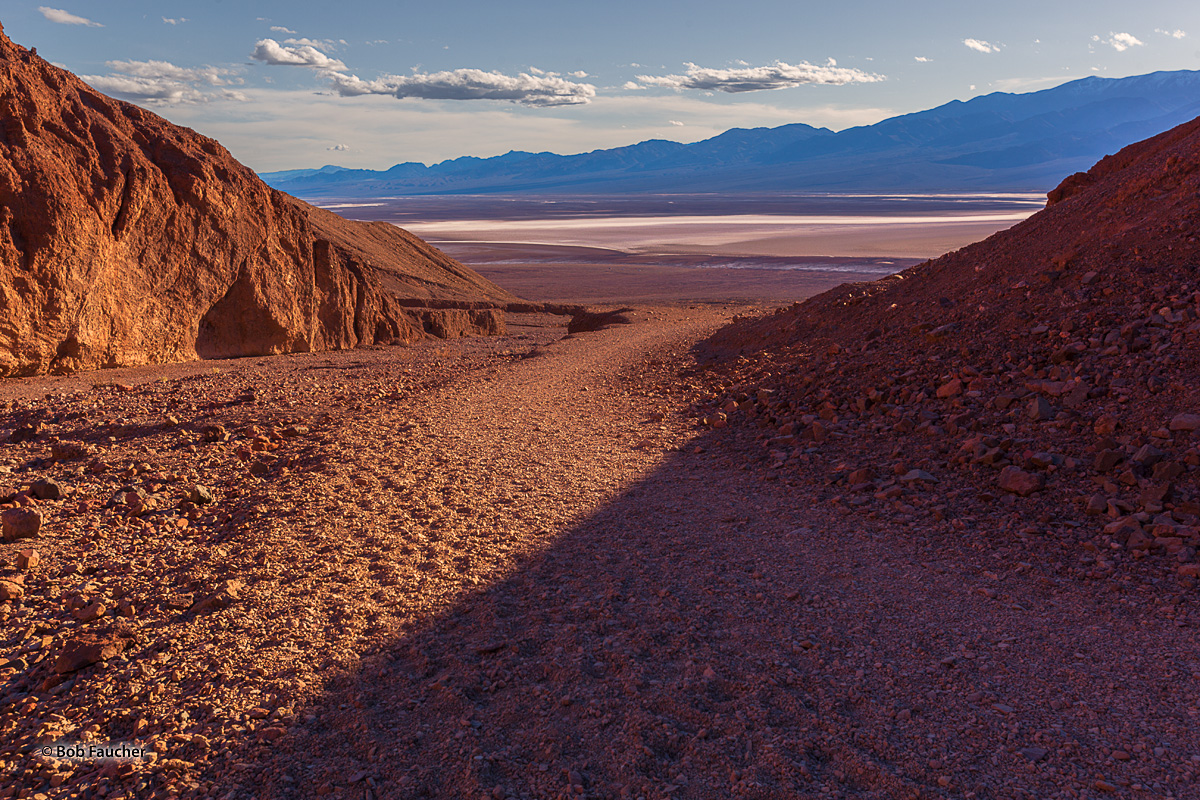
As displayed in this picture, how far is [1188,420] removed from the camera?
527cm

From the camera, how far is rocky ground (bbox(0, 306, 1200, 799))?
2.79m

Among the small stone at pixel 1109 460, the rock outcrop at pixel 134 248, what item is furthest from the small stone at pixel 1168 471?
the rock outcrop at pixel 134 248

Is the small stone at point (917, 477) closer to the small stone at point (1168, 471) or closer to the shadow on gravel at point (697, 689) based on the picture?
the shadow on gravel at point (697, 689)

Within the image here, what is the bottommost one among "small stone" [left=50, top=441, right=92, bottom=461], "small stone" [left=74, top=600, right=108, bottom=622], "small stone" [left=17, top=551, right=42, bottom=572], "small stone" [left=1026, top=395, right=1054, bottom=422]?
"small stone" [left=74, top=600, right=108, bottom=622]

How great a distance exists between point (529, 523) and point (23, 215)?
340 inches

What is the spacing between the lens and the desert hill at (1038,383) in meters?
5.03

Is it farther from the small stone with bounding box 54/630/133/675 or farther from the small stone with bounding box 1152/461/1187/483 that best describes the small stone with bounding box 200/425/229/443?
the small stone with bounding box 1152/461/1187/483

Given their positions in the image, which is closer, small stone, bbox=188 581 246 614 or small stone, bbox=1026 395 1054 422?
small stone, bbox=188 581 246 614

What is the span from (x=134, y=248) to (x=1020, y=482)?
38.1 ft

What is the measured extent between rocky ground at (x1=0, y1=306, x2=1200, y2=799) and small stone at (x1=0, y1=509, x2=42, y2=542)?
2 centimetres

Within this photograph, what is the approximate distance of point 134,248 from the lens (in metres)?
10.9

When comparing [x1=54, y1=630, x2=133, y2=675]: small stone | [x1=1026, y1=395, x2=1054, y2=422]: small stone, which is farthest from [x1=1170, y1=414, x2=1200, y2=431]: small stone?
[x1=54, y1=630, x2=133, y2=675]: small stone

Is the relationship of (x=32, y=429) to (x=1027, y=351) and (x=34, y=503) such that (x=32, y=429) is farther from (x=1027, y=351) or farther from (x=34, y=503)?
(x=1027, y=351)

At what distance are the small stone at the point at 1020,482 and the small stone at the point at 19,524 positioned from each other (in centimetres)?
644
